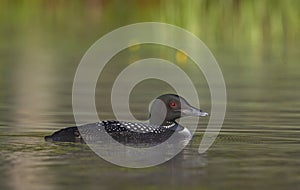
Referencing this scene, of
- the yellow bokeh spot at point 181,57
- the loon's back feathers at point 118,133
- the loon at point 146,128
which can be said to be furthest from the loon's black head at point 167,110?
the yellow bokeh spot at point 181,57

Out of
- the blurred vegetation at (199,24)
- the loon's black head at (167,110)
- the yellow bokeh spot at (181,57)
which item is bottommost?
the loon's black head at (167,110)

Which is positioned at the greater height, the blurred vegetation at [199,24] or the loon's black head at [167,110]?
the blurred vegetation at [199,24]

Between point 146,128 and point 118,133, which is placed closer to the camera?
point 118,133

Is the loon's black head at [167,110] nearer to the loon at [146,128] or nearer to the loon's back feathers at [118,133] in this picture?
the loon at [146,128]

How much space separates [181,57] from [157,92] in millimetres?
4270

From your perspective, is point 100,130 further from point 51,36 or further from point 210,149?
point 51,36

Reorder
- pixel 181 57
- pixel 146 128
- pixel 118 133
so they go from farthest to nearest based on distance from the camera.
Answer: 1. pixel 181 57
2. pixel 146 128
3. pixel 118 133

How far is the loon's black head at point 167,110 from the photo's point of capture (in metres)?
10.7

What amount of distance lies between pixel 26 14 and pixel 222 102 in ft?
46.7

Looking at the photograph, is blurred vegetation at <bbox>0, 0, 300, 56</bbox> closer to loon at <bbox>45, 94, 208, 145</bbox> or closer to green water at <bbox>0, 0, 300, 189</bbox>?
green water at <bbox>0, 0, 300, 189</bbox>

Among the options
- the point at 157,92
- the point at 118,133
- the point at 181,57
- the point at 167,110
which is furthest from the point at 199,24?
the point at 118,133

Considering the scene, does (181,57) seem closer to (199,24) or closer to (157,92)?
(199,24)

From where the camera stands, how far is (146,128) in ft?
33.5

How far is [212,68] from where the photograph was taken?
16828 millimetres
